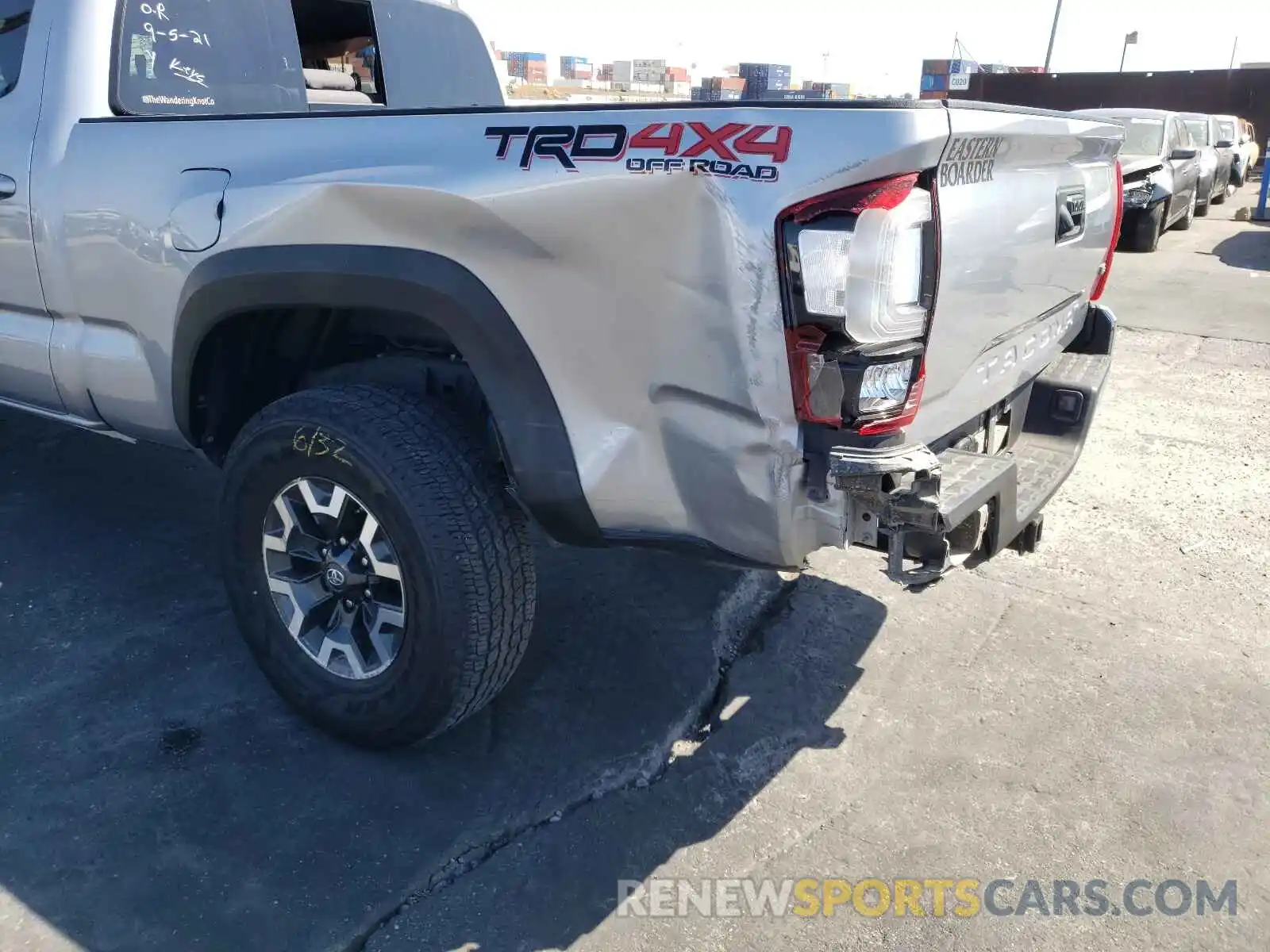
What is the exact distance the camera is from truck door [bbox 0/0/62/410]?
3189mm

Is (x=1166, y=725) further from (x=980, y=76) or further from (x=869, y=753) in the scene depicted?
(x=980, y=76)

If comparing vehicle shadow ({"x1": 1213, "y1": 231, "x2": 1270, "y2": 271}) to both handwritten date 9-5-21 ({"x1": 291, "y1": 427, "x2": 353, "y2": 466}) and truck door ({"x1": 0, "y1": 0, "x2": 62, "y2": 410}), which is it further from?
truck door ({"x1": 0, "y1": 0, "x2": 62, "y2": 410})

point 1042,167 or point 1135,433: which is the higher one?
point 1042,167

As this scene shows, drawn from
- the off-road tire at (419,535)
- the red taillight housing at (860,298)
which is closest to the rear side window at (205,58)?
the off-road tire at (419,535)

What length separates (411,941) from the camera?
2234mm

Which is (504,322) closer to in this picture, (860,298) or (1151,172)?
(860,298)

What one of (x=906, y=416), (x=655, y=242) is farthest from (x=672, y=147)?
(x=906, y=416)

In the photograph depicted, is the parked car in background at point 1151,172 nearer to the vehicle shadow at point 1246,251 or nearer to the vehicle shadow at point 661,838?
the vehicle shadow at point 1246,251

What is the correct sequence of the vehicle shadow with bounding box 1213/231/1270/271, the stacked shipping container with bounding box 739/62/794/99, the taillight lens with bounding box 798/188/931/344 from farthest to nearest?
the vehicle shadow with bounding box 1213/231/1270/271, the stacked shipping container with bounding box 739/62/794/99, the taillight lens with bounding box 798/188/931/344

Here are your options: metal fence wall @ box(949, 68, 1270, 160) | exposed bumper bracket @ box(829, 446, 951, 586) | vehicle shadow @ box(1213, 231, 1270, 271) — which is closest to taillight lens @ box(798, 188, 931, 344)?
exposed bumper bracket @ box(829, 446, 951, 586)

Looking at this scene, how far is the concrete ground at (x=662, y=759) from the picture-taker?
2.31 m

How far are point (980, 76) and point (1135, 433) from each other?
29.2 meters

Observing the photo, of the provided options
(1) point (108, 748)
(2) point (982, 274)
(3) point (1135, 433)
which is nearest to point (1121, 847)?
(2) point (982, 274)

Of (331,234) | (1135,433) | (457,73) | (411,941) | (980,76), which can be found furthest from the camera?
(980,76)
